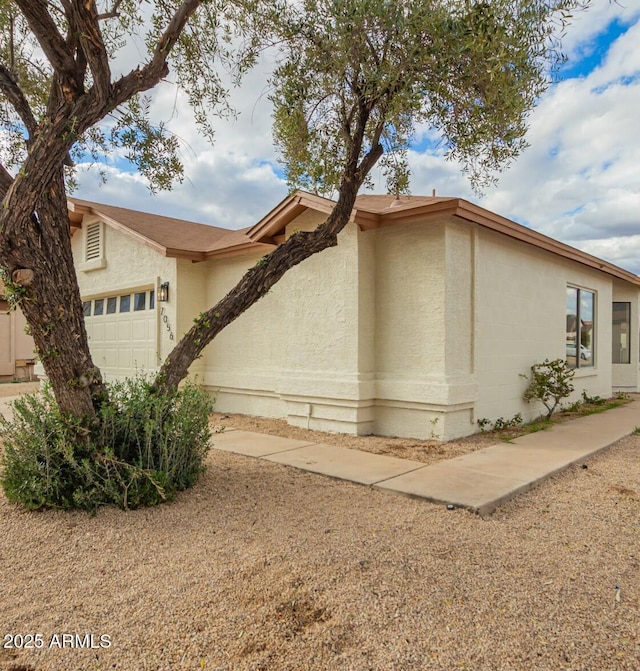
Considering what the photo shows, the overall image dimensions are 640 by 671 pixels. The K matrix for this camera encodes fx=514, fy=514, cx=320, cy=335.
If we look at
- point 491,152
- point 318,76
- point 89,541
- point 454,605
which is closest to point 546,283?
point 491,152

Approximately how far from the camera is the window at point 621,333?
1396cm

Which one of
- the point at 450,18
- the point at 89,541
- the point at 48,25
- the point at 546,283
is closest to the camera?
the point at 89,541

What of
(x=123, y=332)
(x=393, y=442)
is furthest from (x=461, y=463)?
(x=123, y=332)

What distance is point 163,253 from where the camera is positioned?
955cm

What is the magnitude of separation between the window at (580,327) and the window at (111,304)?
381 inches

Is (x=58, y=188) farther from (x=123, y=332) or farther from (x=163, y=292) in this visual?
(x=123, y=332)

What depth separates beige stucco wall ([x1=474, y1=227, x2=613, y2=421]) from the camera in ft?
24.9

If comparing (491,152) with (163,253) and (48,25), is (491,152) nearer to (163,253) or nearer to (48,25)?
(48,25)

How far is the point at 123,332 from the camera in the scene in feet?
37.0

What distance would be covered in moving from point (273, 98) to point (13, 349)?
15.0m

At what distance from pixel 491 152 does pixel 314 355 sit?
3725 millimetres

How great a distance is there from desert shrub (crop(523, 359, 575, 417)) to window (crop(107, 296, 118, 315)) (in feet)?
28.9

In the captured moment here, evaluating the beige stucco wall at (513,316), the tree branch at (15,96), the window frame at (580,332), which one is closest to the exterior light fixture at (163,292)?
the tree branch at (15,96)

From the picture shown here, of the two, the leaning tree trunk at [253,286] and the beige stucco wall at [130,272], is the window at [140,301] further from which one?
the leaning tree trunk at [253,286]
